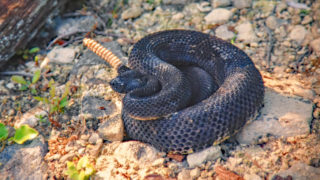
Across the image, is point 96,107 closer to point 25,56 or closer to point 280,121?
point 25,56

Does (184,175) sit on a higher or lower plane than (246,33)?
lower

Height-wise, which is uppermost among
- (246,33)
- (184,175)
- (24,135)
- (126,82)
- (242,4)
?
(242,4)

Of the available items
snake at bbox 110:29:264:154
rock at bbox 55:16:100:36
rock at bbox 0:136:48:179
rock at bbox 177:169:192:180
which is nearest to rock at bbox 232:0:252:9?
snake at bbox 110:29:264:154

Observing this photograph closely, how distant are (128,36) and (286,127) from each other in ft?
12.8

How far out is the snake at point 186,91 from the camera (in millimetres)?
4141

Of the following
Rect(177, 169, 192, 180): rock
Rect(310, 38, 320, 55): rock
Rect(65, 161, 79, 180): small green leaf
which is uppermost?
Rect(310, 38, 320, 55): rock

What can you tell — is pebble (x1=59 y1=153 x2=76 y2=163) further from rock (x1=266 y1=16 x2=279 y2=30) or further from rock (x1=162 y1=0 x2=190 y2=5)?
rock (x1=266 y1=16 x2=279 y2=30)

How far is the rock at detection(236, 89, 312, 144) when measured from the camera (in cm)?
427

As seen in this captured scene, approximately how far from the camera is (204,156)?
13.3 feet

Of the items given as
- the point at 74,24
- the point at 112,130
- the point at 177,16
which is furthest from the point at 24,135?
the point at 177,16

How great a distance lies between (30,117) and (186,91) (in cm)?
269

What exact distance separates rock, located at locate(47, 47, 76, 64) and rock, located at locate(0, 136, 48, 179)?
85.8 inches

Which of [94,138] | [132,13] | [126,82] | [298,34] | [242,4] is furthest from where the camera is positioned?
[132,13]

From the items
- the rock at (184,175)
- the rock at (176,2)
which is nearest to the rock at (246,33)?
the rock at (176,2)
